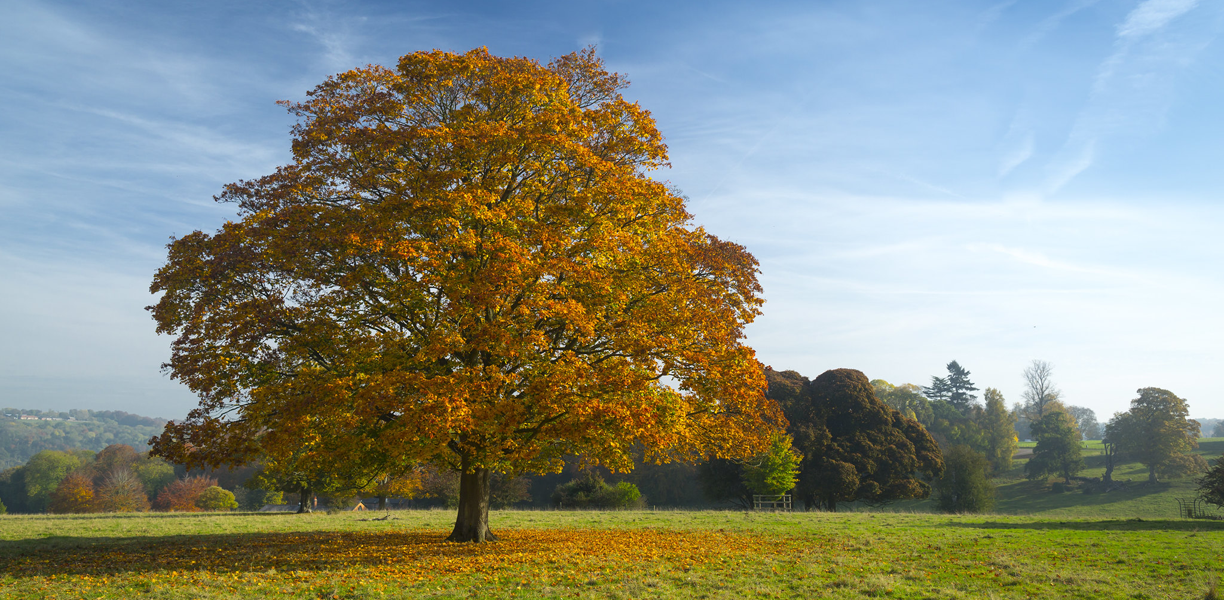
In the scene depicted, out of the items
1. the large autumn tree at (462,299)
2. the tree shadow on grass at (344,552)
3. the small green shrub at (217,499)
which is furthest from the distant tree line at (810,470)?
the large autumn tree at (462,299)

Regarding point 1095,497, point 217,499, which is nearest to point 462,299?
point 217,499

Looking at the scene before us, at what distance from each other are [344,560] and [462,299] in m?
6.30

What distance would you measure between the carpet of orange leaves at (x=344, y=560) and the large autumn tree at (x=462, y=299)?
6.78 feet

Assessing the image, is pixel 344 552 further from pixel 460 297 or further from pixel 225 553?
pixel 460 297

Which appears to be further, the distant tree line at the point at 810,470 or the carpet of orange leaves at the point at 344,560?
the distant tree line at the point at 810,470

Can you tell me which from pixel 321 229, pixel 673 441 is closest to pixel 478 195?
pixel 321 229

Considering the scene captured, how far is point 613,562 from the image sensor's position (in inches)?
541

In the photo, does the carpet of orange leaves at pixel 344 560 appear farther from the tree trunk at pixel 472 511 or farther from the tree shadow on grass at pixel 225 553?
the tree trunk at pixel 472 511

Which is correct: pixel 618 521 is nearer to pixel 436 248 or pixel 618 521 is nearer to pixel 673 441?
pixel 673 441

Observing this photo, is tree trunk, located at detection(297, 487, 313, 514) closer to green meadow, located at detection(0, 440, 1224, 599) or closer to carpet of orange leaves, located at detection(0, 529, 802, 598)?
green meadow, located at detection(0, 440, 1224, 599)

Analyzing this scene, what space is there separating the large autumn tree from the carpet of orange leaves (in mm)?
2067

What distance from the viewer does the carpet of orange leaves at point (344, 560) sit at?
37.5ft

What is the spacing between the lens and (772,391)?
47062 millimetres

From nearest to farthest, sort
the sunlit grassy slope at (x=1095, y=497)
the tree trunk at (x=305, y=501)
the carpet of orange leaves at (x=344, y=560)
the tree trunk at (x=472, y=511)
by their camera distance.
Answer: the carpet of orange leaves at (x=344, y=560)
the tree trunk at (x=472, y=511)
the tree trunk at (x=305, y=501)
the sunlit grassy slope at (x=1095, y=497)
